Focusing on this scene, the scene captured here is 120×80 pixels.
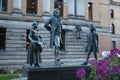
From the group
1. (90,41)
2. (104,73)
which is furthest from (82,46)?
(104,73)

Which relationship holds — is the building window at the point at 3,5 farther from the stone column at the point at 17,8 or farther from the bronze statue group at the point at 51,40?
the bronze statue group at the point at 51,40

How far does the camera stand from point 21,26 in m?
28.9

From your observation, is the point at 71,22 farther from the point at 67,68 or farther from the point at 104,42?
the point at 67,68

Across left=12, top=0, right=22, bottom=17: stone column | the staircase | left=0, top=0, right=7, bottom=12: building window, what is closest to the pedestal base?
the staircase

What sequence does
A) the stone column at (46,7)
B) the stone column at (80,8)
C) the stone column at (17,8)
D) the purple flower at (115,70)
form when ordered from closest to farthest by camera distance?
1. the purple flower at (115,70)
2. the stone column at (17,8)
3. the stone column at (46,7)
4. the stone column at (80,8)

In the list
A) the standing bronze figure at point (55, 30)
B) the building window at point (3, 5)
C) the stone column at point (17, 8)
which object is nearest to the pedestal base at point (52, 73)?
the standing bronze figure at point (55, 30)

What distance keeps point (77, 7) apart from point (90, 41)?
1656 centimetres

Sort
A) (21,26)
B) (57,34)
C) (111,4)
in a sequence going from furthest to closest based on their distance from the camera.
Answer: (111,4), (21,26), (57,34)

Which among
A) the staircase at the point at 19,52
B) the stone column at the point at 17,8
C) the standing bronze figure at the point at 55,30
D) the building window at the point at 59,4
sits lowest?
the staircase at the point at 19,52

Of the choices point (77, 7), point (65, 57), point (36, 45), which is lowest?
point (65, 57)

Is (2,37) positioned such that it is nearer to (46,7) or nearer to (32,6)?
(32,6)

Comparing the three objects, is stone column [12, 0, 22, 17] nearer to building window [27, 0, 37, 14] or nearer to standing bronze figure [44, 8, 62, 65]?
building window [27, 0, 37, 14]

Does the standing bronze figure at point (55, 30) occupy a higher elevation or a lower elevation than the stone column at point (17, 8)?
lower

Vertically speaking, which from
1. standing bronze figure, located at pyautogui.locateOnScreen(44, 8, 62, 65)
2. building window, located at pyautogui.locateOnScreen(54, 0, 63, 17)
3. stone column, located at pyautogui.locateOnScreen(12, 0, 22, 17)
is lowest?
standing bronze figure, located at pyautogui.locateOnScreen(44, 8, 62, 65)
